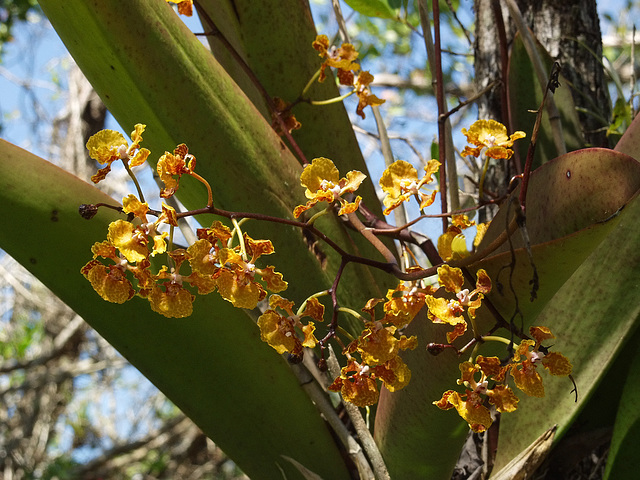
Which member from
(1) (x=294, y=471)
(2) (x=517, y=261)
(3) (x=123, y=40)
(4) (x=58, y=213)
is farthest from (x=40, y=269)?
(2) (x=517, y=261)

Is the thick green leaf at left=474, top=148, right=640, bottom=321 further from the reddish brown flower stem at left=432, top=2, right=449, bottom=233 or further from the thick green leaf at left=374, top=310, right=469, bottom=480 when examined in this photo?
the reddish brown flower stem at left=432, top=2, right=449, bottom=233

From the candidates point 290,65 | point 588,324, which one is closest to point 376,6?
point 290,65

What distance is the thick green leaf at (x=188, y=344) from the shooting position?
601 millimetres

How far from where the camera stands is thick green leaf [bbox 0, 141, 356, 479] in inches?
23.6

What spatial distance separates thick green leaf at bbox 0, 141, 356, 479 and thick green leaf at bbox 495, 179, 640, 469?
21 cm

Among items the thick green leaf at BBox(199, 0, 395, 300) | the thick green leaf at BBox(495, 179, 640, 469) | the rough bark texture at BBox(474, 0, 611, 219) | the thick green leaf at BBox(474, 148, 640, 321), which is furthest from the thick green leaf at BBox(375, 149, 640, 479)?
the rough bark texture at BBox(474, 0, 611, 219)

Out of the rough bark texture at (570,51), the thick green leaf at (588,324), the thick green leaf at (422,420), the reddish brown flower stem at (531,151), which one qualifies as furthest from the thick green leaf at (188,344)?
the rough bark texture at (570,51)

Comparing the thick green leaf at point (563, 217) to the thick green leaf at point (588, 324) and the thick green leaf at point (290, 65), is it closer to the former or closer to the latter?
the thick green leaf at point (588, 324)

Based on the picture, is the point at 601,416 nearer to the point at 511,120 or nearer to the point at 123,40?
the point at 511,120

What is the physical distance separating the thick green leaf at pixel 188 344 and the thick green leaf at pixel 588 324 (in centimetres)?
21

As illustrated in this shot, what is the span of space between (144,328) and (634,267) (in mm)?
505

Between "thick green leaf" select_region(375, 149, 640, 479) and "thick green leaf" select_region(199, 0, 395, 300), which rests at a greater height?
"thick green leaf" select_region(199, 0, 395, 300)

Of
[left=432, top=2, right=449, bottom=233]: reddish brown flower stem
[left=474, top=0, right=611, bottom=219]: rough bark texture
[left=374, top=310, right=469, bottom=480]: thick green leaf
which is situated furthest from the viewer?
[left=474, top=0, right=611, bottom=219]: rough bark texture

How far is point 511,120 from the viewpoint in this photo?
880mm
